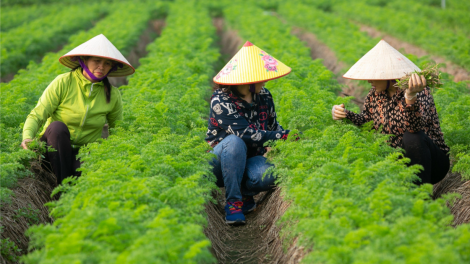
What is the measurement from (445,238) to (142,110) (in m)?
4.66

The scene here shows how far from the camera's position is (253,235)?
5336 mm

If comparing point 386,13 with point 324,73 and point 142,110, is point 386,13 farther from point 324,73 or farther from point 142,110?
point 142,110

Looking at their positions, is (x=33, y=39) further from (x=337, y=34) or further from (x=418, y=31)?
(x=418, y=31)

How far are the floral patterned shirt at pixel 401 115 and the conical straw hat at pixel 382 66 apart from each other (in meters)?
0.25

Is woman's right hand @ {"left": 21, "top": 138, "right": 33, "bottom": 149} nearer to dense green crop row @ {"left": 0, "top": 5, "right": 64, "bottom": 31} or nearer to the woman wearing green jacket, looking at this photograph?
the woman wearing green jacket

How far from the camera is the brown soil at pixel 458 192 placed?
487 cm

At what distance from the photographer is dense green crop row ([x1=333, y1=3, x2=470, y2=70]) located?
1202cm

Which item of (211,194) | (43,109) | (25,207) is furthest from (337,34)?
(25,207)

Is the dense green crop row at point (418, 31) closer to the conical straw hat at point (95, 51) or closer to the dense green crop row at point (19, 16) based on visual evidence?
the conical straw hat at point (95, 51)

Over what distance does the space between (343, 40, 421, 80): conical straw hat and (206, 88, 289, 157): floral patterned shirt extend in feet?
3.96

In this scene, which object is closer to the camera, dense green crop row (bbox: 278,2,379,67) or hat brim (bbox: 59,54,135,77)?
hat brim (bbox: 59,54,135,77)

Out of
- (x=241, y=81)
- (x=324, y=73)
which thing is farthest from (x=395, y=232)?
(x=324, y=73)

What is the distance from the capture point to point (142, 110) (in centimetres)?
646

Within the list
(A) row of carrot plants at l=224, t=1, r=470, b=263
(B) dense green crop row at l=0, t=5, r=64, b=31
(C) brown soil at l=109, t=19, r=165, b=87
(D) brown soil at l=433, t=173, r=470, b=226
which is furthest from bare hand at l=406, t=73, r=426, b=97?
(B) dense green crop row at l=0, t=5, r=64, b=31
